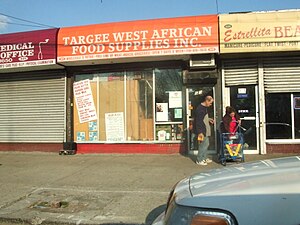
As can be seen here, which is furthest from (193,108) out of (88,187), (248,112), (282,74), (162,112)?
(88,187)

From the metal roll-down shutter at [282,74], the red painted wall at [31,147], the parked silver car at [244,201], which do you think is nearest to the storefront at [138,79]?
the red painted wall at [31,147]

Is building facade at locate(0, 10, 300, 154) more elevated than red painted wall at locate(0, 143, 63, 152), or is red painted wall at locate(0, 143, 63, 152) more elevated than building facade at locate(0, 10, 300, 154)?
building facade at locate(0, 10, 300, 154)

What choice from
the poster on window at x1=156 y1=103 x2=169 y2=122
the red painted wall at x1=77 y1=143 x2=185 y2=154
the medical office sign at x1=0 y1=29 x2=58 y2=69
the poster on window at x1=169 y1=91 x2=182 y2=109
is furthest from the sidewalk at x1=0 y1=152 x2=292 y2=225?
the medical office sign at x1=0 y1=29 x2=58 y2=69

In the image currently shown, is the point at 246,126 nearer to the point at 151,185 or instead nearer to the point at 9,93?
the point at 151,185

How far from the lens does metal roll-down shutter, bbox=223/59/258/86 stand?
38.8ft

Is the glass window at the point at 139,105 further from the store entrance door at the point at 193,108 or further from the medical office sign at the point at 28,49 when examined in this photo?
the medical office sign at the point at 28,49

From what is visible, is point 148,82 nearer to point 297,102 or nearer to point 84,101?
point 84,101

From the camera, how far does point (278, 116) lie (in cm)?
1179

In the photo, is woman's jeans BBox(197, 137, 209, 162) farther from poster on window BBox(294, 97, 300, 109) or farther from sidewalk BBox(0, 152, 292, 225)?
poster on window BBox(294, 97, 300, 109)

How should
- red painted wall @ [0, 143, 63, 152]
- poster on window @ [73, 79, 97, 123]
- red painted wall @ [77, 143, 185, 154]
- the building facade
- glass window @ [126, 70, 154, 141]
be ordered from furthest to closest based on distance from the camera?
red painted wall @ [0, 143, 63, 152]
poster on window @ [73, 79, 97, 123]
glass window @ [126, 70, 154, 141]
red painted wall @ [77, 143, 185, 154]
the building facade

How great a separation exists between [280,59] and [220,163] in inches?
155

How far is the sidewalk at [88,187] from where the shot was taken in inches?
249

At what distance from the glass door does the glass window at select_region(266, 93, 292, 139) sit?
1.30 feet

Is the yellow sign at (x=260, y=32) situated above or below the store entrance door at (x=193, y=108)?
above
